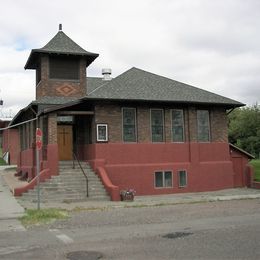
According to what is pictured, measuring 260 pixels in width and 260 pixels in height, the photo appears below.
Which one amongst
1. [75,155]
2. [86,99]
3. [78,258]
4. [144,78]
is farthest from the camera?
[144,78]

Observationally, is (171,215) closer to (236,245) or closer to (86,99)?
(236,245)

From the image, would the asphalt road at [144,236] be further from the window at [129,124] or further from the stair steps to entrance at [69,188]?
the window at [129,124]

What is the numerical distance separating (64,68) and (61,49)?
101 cm

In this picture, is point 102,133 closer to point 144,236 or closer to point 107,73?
point 107,73

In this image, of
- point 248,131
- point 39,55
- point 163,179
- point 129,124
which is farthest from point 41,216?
point 248,131

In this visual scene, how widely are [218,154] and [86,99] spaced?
26.8ft

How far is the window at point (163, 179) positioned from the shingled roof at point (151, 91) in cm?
369

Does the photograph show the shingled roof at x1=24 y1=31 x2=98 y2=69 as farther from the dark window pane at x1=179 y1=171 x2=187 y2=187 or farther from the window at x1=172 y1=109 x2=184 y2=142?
the dark window pane at x1=179 y1=171 x2=187 y2=187

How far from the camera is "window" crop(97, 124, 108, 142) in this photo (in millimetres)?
22844

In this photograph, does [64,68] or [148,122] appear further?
[64,68]

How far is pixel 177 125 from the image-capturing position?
2478 centimetres

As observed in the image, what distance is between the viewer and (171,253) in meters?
9.06

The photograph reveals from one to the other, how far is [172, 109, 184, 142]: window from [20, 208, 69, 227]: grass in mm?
9861

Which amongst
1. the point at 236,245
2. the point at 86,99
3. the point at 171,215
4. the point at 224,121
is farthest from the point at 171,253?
the point at 224,121
